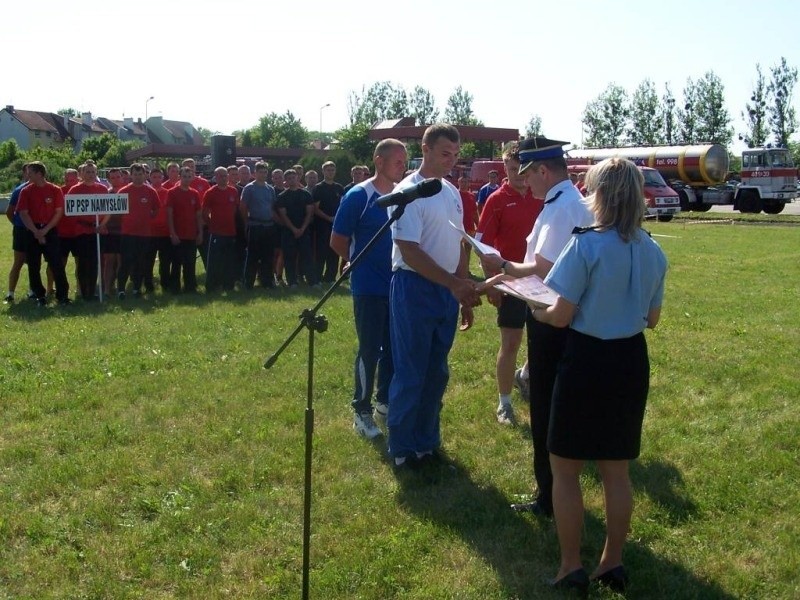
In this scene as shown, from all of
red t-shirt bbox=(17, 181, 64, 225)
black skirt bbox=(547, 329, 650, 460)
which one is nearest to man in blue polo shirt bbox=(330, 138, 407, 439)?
black skirt bbox=(547, 329, 650, 460)

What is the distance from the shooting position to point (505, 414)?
6453 mm

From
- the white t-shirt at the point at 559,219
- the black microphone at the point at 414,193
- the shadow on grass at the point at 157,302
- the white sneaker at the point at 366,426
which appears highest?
the black microphone at the point at 414,193

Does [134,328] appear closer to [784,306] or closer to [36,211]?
[36,211]

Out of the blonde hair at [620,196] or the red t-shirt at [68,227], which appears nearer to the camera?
the blonde hair at [620,196]

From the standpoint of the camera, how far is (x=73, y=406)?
22.8ft

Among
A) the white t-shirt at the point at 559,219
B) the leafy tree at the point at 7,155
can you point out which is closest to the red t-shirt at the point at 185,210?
the white t-shirt at the point at 559,219

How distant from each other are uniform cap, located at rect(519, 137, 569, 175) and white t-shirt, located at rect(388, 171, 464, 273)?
58cm

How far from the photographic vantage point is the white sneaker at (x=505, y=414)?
6.42 metres

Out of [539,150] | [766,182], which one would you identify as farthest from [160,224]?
Answer: [766,182]

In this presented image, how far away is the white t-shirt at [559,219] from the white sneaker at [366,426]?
2228 millimetres

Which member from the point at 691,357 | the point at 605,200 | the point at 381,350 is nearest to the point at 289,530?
the point at 381,350

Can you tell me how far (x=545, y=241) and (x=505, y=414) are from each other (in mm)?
2304

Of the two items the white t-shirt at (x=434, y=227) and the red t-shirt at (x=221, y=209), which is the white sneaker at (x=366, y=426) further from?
the red t-shirt at (x=221, y=209)

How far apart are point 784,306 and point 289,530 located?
9.08 meters
